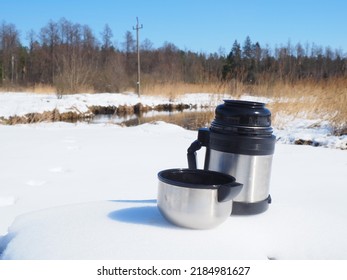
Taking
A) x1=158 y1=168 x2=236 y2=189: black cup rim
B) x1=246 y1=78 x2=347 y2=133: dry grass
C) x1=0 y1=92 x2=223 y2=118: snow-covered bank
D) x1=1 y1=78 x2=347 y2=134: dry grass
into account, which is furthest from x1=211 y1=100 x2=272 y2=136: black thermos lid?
x1=0 y1=92 x2=223 y2=118: snow-covered bank

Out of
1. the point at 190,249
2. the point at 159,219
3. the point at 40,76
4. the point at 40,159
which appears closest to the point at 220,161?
the point at 159,219

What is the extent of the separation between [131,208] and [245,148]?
466 mm

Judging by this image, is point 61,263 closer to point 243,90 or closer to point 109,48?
point 243,90

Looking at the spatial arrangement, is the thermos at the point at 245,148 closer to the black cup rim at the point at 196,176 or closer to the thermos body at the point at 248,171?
the thermos body at the point at 248,171

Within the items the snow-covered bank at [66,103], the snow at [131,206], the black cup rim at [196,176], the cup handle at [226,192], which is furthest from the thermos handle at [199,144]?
the snow-covered bank at [66,103]

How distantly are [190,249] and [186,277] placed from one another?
8cm

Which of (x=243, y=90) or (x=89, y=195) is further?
(x=243, y=90)

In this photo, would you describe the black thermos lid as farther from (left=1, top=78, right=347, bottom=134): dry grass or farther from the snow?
(left=1, top=78, right=347, bottom=134): dry grass

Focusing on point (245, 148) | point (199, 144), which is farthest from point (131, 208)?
point (245, 148)

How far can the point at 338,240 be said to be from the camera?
109 centimetres

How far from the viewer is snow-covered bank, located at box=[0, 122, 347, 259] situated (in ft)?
3.01

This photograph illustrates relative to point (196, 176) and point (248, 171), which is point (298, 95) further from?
point (196, 176)

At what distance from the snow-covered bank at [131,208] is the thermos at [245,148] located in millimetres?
72

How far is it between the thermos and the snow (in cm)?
7
